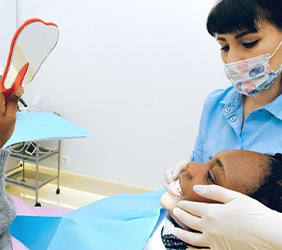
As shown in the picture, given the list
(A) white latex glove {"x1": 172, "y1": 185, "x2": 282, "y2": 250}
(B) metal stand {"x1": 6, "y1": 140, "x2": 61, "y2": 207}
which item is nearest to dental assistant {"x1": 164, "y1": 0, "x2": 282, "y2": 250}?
(A) white latex glove {"x1": 172, "y1": 185, "x2": 282, "y2": 250}

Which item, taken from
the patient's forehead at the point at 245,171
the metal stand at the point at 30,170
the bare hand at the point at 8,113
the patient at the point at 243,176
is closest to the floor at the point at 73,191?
the metal stand at the point at 30,170

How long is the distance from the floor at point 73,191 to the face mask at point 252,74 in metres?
1.92

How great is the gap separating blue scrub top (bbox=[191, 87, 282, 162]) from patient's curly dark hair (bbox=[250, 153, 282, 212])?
0.73 feet

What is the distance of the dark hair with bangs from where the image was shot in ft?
3.51

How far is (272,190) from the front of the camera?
0.89 m

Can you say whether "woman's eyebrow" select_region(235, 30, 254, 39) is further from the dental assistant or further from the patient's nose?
the patient's nose

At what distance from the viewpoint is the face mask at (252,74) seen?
1.16 meters

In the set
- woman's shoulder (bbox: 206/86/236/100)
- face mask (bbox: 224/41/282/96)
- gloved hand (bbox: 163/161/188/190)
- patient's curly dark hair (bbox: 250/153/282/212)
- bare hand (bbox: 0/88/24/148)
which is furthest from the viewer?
woman's shoulder (bbox: 206/86/236/100)

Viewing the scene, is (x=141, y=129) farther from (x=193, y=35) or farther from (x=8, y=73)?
(x=8, y=73)

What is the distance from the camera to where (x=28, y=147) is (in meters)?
2.84

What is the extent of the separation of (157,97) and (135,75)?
0.86ft

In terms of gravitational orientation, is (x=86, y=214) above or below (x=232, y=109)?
below

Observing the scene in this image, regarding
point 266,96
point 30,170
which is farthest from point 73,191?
point 266,96

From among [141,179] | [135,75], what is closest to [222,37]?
[135,75]
